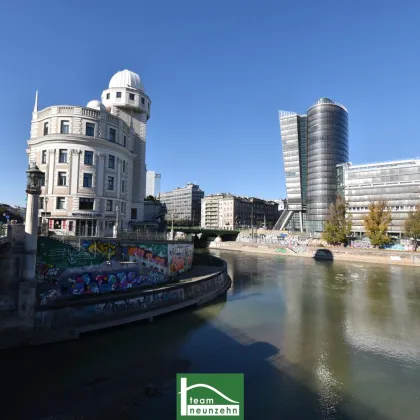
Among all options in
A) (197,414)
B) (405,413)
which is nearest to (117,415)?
(197,414)

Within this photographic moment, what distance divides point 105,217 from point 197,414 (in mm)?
34719

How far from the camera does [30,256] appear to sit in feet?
72.3

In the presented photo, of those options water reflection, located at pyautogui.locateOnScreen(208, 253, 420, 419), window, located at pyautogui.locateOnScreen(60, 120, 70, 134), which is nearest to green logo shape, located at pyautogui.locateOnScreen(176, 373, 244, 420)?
water reflection, located at pyautogui.locateOnScreen(208, 253, 420, 419)

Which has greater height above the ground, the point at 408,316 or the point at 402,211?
the point at 402,211

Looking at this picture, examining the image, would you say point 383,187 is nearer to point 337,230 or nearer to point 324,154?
point 324,154

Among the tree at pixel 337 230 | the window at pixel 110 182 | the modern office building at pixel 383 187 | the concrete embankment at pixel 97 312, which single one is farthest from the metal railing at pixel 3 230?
the modern office building at pixel 383 187

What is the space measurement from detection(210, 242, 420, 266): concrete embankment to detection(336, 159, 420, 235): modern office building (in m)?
42.0

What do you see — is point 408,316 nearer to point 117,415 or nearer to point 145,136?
point 117,415

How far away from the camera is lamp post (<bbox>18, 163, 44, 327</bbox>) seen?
21.2 m

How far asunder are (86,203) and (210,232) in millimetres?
82842

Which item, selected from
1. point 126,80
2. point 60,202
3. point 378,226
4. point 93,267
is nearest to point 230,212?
point 378,226

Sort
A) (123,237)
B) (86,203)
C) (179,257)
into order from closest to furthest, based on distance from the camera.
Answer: (123,237) < (179,257) < (86,203)

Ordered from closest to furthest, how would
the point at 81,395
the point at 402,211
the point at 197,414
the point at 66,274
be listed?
1. the point at 197,414
2. the point at 81,395
3. the point at 66,274
4. the point at 402,211

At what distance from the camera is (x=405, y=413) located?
15023mm
